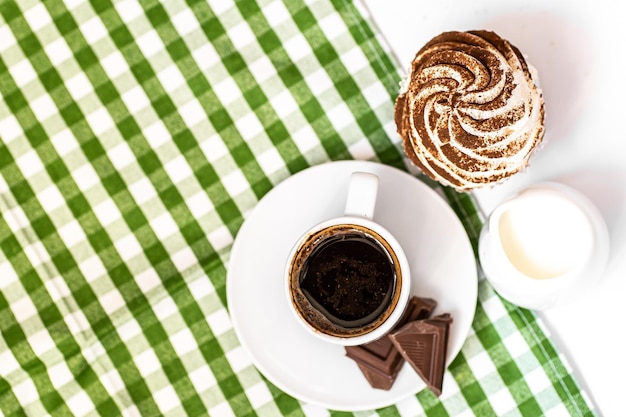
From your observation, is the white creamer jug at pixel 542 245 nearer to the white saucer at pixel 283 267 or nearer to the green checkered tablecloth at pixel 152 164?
the white saucer at pixel 283 267

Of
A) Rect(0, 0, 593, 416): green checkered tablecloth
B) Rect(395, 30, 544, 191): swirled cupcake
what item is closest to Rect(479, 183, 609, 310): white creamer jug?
Rect(395, 30, 544, 191): swirled cupcake

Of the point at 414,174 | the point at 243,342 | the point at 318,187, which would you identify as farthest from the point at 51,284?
the point at 414,174

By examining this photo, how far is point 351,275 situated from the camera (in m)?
1.01

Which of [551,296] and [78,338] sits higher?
[78,338]

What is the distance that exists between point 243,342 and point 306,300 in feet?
0.41

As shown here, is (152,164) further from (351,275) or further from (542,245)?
(542,245)

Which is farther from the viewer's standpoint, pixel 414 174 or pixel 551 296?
pixel 414 174

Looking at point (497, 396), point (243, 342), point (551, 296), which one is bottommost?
point (497, 396)

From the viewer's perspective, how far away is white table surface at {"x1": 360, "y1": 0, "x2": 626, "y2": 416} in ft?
3.45

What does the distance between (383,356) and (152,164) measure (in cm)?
43

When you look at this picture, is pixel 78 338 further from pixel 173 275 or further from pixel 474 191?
pixel 474 191

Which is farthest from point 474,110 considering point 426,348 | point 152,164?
point 152,164

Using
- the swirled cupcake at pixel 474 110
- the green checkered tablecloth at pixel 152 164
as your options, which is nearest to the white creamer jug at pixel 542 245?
the swirled cupcake at pixel 474 110

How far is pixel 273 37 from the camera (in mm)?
1127
